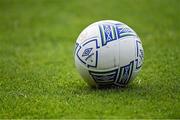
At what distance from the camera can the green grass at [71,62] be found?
8.13 meters

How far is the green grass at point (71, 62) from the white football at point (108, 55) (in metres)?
0.23

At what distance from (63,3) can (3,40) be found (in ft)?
19.7

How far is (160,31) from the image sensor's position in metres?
17.8

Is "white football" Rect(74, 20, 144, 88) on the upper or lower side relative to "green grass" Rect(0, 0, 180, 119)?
upper

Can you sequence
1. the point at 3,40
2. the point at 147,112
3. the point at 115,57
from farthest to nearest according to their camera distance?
the point at 3,40 → the point at 115,57 → the point at 147,112

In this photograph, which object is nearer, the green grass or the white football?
the green grass

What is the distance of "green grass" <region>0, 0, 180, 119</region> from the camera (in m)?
8.13

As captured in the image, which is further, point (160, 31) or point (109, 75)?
point (160, 31)

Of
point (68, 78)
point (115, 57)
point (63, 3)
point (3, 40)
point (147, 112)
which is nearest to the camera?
point (147, 112)

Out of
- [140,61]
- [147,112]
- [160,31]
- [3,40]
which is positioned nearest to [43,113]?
[147,112]

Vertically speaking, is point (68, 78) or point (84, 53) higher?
point (84, 53)

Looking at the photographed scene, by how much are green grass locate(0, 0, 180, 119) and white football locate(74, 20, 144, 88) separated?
231 millimetres

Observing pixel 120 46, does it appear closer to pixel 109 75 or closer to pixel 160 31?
pixel 109 75

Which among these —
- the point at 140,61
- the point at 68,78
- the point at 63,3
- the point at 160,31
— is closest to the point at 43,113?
the point at 140,61
